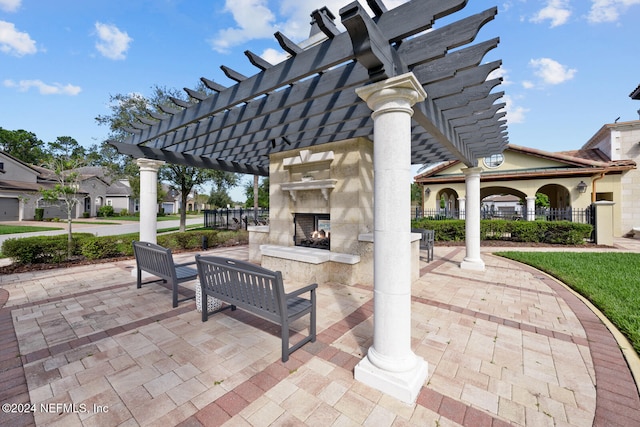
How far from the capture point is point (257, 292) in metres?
3.15

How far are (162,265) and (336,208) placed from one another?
389 cm

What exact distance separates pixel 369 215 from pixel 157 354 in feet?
15.4

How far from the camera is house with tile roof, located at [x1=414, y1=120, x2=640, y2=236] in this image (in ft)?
46.9

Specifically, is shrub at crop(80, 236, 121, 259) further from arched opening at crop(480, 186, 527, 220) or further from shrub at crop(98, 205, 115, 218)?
shrub at crop(98, 205, 115, 218)

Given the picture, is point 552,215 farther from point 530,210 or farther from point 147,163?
point 147,163

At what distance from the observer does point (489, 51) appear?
8.59 ft

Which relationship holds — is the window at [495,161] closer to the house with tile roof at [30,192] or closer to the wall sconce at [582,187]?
the wall sconce at [582,187]

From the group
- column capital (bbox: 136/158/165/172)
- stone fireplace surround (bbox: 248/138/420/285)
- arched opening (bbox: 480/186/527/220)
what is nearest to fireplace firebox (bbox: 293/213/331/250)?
stone fireplace surround (bbox: 248/138/420/285)

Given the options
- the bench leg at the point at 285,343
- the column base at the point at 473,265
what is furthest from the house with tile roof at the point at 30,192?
the column base at the point at 473,265

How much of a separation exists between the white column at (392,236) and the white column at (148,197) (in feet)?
19.4

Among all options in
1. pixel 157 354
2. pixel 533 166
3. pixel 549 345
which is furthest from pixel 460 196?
pixel 157 354

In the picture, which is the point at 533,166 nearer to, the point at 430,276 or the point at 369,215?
the point at 430,276

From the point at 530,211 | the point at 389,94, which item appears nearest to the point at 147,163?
the point at 389,94

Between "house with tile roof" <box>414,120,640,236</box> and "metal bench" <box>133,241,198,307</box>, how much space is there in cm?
1551
